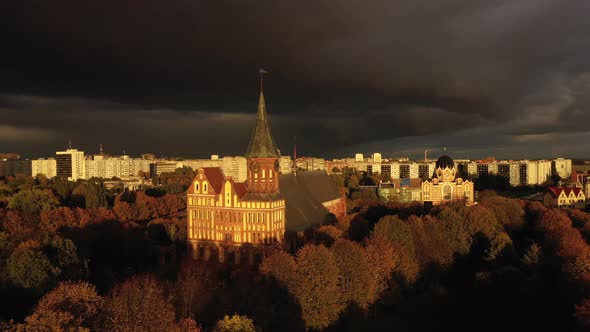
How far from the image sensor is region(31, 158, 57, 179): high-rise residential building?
630 feet

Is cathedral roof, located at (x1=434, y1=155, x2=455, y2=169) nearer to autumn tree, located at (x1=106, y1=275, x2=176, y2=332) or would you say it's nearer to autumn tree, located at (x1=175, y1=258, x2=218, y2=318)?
autumn tree, located at (x1=175, y1=258, x2=218, y2=318)

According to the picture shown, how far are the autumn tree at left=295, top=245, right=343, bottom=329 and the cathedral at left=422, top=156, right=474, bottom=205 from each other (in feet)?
208

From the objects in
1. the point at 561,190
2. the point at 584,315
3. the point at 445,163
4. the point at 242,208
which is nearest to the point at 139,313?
the point at 584,315

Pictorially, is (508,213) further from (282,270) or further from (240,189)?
(282,270)

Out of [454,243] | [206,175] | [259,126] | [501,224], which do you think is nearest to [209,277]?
[206,175]

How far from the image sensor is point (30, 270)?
39125mm

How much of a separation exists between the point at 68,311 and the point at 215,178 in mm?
34333

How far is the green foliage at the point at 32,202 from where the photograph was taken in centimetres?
8338

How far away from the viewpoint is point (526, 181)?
626 ft

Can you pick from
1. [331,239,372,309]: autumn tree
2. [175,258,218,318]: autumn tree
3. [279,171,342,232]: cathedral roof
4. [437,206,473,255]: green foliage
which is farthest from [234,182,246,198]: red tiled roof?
[437,206,473,255]: green foliage

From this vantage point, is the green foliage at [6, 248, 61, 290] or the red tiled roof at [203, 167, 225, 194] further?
the red tiled roof at [203, 167, 225, 194]

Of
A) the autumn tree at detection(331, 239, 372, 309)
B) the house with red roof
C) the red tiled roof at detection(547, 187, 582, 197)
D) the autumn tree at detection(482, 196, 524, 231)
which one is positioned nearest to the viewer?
the autumn tree at detection(331, 239, 372, 309)

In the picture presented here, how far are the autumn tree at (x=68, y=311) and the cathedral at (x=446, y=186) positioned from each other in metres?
80.7

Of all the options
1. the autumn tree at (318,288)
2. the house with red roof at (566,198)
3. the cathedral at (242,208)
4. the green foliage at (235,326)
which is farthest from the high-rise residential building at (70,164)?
the green foliage at (235,326)
